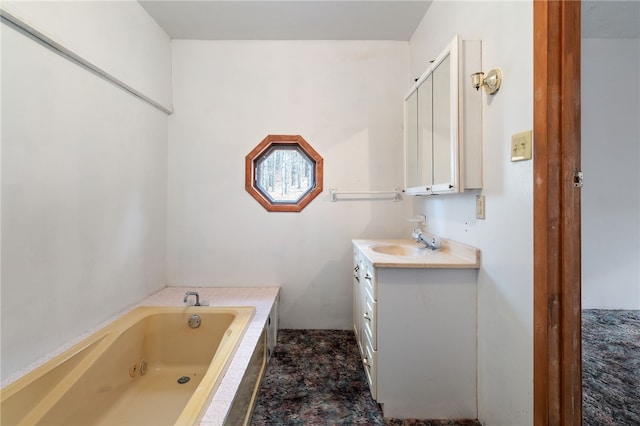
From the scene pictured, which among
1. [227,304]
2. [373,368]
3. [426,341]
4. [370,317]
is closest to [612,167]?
[426,341]

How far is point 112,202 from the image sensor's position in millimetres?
1701

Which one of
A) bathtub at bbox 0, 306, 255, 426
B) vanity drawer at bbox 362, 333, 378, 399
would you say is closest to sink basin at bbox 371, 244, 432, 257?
vanity drawer at bbox 362, 333, 378, 399

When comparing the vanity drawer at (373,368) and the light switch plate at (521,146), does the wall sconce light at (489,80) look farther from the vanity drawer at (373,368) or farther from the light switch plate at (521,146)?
the vanity drawer at (373,368)

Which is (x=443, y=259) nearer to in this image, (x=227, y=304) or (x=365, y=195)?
(x=365, y=195)

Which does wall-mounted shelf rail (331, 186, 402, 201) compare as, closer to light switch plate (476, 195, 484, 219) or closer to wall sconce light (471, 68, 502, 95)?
light switch plate (476, 195, 484, 219)

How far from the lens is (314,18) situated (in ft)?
6.77

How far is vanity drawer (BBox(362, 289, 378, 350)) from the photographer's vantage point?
139 cm

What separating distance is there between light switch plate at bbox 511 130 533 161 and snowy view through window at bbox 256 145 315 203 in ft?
5.39

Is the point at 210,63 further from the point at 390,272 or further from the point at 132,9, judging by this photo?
the point at 390,272

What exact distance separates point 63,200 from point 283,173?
1.54 m

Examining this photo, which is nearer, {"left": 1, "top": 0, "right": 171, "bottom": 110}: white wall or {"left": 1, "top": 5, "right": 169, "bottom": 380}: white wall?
{"left": 1, "top": 5, "right": 169, "bottom": 380}: white wall

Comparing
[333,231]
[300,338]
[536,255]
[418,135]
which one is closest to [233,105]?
[333,231]

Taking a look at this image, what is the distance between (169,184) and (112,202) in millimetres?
681

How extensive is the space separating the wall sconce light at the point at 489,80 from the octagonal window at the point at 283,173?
133 cm
